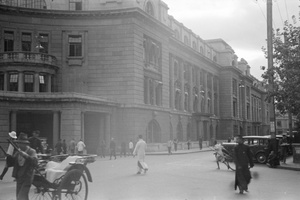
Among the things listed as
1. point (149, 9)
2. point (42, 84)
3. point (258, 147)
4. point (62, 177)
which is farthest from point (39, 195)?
point (149, 9)

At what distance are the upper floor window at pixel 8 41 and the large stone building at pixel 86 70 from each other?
9 cm

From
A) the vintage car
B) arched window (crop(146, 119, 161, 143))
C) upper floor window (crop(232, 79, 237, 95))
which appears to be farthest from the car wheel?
upper floor window (crop(232, 79, 237, 95))

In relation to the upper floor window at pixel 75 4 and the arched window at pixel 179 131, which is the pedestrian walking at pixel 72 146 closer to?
the upper floor window at pixel 75 4

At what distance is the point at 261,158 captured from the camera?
27.0 metres

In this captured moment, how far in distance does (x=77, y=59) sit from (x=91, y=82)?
2803 millimetres

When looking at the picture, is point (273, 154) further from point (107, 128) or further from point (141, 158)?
point (107, 128)

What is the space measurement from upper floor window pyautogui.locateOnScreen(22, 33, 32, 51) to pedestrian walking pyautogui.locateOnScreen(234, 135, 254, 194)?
32775mm

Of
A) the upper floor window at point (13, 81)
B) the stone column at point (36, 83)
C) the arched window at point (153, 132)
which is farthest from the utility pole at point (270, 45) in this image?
the upper floor window at point (13, 81)

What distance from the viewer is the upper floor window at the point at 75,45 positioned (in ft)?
140

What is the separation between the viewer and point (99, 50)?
4256 cm

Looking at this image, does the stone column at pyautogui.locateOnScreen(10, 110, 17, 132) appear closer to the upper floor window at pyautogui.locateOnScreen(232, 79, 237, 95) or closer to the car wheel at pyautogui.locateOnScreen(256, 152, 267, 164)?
the car wheel at pyautogui.locateOnScreen(256, 152, 267, 164)

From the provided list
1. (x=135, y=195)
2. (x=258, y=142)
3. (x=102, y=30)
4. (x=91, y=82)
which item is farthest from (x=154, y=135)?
(x=135, y=195)

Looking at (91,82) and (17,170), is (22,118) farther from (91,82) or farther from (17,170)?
(17,170)

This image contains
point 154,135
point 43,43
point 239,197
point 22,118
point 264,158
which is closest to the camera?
point 239,197
